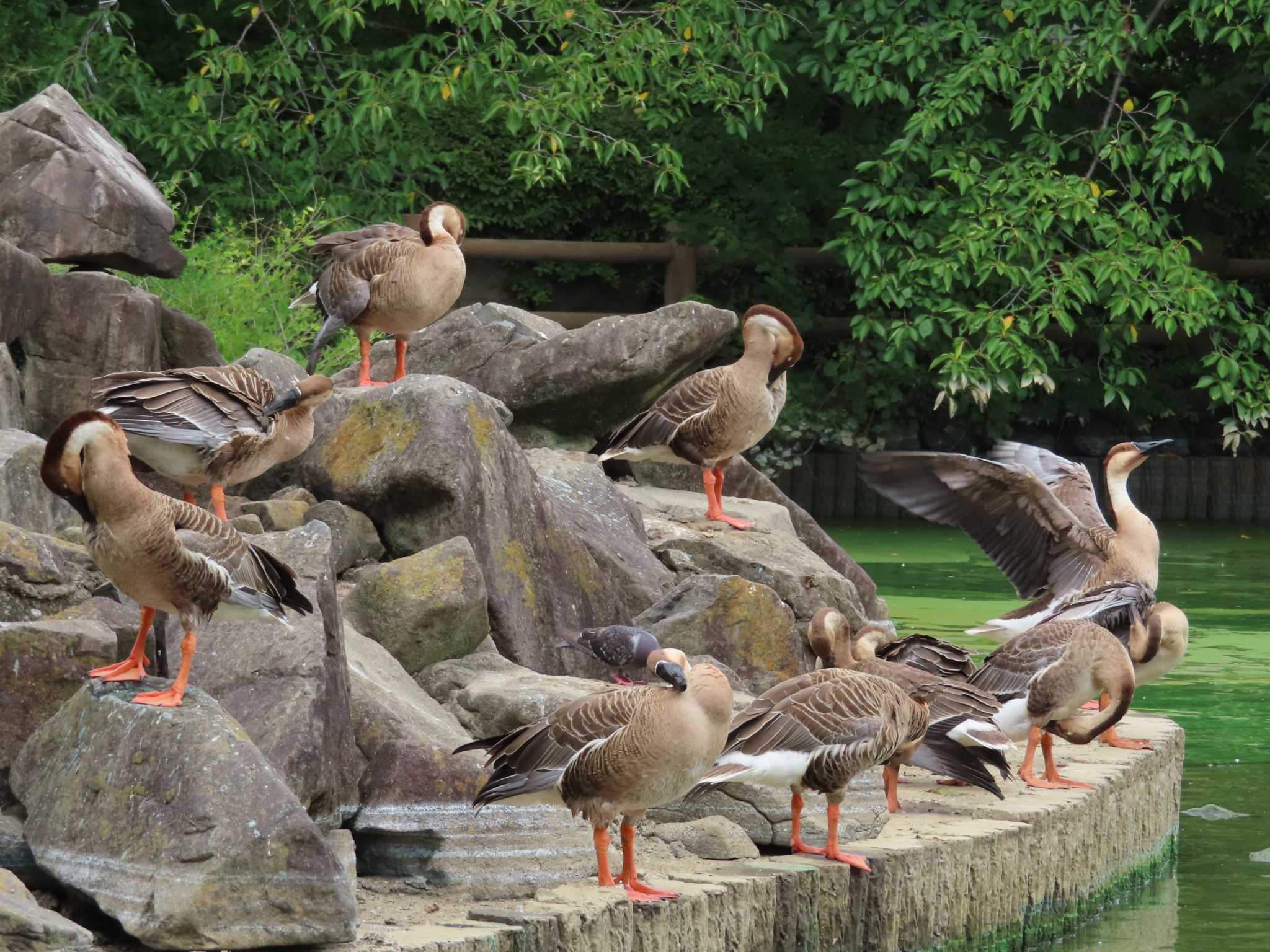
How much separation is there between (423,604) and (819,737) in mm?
1629

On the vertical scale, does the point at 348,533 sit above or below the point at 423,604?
above

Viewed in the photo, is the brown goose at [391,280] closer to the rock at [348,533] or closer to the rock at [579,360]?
the rock at [348,533]

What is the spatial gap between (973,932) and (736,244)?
11.0 m

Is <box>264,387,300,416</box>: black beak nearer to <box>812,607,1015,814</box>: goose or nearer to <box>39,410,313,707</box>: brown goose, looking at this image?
<box>39,410,313,707</box>: brown goose

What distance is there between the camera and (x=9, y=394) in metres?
7.88

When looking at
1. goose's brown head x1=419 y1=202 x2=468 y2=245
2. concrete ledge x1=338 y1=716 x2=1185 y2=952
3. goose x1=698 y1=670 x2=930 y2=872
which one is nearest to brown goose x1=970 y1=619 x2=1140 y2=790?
concrete ledge x1=338 y1=716 x2=1185 y2=952

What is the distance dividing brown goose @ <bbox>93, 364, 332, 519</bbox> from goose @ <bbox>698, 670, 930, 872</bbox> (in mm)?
1925

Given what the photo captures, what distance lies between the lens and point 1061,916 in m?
6.78

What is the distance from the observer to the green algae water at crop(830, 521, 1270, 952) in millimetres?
6711

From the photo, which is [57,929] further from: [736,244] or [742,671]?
[736,244]

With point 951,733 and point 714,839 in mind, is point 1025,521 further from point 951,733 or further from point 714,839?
point 714,839

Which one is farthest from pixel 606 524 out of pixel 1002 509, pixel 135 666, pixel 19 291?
pixel 135 666

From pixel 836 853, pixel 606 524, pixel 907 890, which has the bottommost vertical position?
pixel 907 890

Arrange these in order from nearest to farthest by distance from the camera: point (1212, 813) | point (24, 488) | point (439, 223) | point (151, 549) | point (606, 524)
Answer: point (151, 549) < point (24, 488) < point (1212, 813) < point (439, 223) < point (606, 524)
